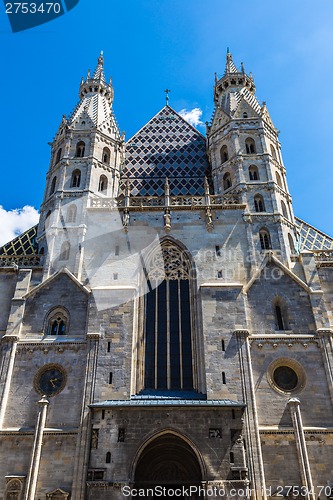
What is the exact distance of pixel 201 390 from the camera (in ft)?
62.2

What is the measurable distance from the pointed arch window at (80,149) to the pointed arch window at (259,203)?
1096 cm

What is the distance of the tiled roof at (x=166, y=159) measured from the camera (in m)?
27.9

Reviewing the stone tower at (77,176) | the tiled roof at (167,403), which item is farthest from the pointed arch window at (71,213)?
the tiled roof at (167,403)

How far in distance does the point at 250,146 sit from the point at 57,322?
15.5 m

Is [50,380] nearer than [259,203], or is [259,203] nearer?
[50,380]

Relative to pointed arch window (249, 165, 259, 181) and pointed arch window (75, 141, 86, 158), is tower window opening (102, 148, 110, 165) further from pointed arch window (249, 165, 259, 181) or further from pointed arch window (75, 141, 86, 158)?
pointed arch window (249, 165, 259, 181)

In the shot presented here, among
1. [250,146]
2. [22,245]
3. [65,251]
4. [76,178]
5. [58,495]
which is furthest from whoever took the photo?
[250,146]

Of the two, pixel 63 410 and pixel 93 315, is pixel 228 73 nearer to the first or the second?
pixel 93 315

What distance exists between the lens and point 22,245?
24766 millimetres

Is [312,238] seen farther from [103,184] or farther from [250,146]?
→ [103,184]

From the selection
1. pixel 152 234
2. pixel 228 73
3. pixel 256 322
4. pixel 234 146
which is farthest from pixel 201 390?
pixel 228 73

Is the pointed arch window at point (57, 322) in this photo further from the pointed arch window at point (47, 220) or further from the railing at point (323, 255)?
the railing at point (323, 255)

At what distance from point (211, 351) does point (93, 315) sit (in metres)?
5.65

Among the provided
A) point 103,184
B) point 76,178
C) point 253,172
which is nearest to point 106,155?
point 103,184
